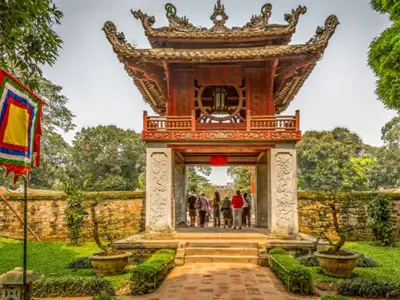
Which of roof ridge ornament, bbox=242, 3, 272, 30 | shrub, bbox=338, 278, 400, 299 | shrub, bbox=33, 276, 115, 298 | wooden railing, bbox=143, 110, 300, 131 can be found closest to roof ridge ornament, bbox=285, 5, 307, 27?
roof ridge ornament, bbox=242, 3, 272, 30

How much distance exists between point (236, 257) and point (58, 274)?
14.0 feet

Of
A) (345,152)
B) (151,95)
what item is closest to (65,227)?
(151,95)

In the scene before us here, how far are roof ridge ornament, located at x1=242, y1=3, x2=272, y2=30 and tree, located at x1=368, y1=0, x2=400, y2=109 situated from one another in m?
3.18

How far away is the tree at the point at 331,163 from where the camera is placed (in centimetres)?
3328

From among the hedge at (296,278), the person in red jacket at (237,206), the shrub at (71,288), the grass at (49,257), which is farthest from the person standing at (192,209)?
the shrub at (71,288)

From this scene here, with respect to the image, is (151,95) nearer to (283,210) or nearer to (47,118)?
(283,210)

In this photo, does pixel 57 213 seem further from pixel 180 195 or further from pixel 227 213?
pixel 227 213

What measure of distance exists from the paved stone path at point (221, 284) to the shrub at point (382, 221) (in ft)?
20.1

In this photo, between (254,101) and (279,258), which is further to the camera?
(254,101)

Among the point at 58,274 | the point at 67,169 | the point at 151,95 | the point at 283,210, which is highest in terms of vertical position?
the point at 151,95

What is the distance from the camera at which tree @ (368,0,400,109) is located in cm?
951

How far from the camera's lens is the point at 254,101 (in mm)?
11773

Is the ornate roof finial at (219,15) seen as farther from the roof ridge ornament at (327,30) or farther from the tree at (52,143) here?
the tree at (52,143)

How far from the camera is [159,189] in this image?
10695 millimetres
